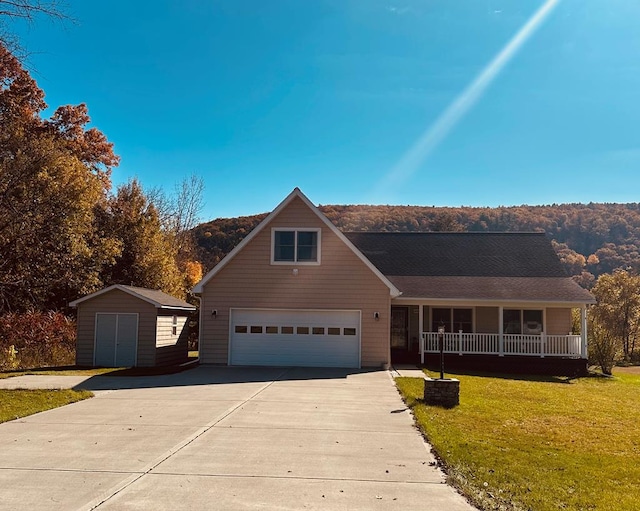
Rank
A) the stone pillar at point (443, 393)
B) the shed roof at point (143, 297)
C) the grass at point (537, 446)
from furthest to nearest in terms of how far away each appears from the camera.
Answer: the shed roof at point (143, 297) → the stone pillar at point (443, 393) → the grass at point (537, 446)

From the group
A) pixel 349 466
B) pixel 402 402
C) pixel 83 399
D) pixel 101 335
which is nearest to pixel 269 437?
pixel 349 466

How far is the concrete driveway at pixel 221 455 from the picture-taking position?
18.0 ft

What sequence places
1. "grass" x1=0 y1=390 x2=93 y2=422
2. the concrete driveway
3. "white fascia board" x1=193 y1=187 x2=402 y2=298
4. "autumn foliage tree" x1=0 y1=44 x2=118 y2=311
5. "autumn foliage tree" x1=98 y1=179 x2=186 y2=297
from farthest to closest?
"autumn foliage tree" x1=98 y1=179 x2=186 y2=297 < "autumn foliage tree" x1=0 y1=44 x2=118 y2=311 < "white fascia board" x1=193 y1=187 x2=402 y2=298 < "grass" x1=0 y1=390 x2=93 y2=422 < the concrete driveway

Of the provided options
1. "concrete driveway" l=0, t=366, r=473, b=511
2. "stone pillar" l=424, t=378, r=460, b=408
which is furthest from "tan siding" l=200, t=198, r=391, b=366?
"stone pillar" l=424, t=378, r=460, b=408

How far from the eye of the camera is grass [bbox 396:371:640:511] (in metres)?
5.67

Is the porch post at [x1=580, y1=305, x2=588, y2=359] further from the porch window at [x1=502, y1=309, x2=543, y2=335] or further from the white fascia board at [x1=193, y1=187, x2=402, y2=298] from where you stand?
the white fascia board at [x1=193, y1=187, x2=402, y2=298]

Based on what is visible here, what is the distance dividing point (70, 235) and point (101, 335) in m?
6.59

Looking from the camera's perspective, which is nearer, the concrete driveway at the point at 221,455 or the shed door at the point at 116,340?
the concrete driveway at the point at 221,455

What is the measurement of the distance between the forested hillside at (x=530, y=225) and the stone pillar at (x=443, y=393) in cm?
3724

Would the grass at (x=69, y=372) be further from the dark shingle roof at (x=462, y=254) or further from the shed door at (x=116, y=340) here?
the dark shingle roof at (x=462, y=254)

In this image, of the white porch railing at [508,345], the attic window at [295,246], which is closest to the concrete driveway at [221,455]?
the attic window at [295,246]

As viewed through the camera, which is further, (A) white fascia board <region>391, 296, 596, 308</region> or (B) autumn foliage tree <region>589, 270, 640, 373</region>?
(B) autumn foliage tree <region>589, 270, 640, 373</region>

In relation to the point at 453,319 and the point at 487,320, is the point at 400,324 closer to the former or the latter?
the point at 453,319

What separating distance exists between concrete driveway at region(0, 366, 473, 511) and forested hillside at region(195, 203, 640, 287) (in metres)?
36.8
